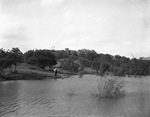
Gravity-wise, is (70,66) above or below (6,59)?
below

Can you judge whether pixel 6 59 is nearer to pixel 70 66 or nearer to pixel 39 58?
pixel 39 58

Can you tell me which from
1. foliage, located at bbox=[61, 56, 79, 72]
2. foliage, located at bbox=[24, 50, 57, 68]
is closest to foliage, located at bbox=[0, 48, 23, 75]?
foliage, located at bbox=[24, 50, 57, 68]

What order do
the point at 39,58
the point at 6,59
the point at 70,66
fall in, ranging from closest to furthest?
the point at 6,59
the point at 39,58
the point at 70,66

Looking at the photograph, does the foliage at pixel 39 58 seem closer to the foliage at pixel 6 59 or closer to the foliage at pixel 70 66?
the foliage at pixel 70 66

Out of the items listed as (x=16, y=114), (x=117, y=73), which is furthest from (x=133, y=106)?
(x=117, y=73)

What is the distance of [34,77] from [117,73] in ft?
147

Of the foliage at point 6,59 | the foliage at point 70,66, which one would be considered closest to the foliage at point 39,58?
the foliage at point 70,66

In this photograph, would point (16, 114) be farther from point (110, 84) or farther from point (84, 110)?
point (110, 84)

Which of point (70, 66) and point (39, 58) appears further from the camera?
point (70, 66)

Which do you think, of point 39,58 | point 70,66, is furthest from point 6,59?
point 70,66

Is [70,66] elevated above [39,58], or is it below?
below

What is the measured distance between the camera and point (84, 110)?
68.5 feet

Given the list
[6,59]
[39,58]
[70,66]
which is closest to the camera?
[6,59]

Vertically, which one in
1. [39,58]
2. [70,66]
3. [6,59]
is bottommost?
[70,66]
